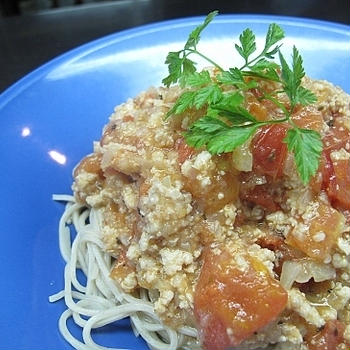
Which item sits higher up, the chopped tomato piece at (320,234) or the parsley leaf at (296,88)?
the parsley leaf at (296,88)

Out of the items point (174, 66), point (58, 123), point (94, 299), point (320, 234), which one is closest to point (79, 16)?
point (58, 123)

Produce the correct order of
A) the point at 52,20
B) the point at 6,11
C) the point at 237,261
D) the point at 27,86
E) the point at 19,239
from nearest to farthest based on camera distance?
the point at 237,261 < the point at 19,239 < the point at 27,86 < the point at 52,20 < the point at 6,11

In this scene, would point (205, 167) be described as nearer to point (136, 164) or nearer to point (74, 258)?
point (136, 164)

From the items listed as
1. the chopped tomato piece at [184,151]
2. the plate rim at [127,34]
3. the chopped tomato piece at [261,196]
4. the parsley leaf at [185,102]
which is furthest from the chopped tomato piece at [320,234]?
the plate rim at [127,34]

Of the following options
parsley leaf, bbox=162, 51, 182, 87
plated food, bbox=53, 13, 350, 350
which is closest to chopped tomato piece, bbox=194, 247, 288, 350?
plated food, bbox=53, 13, 350, 350

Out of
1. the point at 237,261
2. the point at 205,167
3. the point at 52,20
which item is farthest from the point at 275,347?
the point at 52,20

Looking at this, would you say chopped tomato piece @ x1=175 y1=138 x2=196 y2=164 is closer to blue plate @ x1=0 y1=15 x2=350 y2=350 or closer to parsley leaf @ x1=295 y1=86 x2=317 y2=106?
parsley leaf @ x1=295 y1=86 x2=317 y2=106

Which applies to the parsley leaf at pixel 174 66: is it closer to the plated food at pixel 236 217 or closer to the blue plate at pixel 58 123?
the plated food at pixel 236 217
